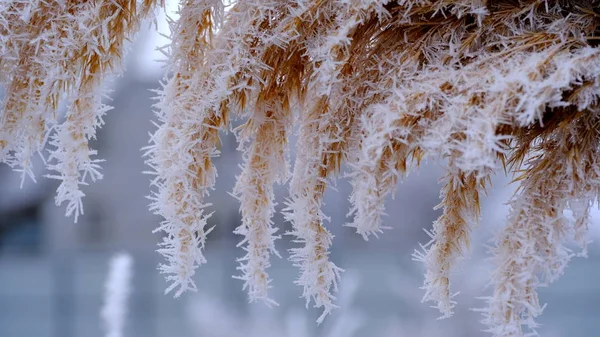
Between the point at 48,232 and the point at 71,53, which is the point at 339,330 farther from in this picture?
the point at 71,53

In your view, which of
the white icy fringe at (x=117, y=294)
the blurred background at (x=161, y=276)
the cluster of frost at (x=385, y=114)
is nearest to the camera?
the cluster of frost at (x=385, y=114)

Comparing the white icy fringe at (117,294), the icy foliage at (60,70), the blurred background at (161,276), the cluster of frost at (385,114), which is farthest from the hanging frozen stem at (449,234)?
the white icy fringe at (117,294)

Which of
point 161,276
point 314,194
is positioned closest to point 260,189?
point 314,194

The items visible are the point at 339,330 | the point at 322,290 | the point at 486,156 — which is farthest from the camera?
the point at 339,330

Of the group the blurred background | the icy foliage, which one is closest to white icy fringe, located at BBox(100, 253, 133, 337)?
the blurred background

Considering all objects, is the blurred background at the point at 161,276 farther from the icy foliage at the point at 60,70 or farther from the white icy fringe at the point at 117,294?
the icy foliage at the point at 60,70

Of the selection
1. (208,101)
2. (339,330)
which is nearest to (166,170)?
(208,101)

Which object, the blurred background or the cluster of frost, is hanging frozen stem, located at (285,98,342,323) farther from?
the blurred background
